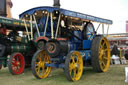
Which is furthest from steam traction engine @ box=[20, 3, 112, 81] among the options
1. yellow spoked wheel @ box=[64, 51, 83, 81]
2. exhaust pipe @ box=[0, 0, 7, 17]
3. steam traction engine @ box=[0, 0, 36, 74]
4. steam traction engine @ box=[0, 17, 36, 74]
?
exhaust pipe @ box=[0, 0, 7, 17]

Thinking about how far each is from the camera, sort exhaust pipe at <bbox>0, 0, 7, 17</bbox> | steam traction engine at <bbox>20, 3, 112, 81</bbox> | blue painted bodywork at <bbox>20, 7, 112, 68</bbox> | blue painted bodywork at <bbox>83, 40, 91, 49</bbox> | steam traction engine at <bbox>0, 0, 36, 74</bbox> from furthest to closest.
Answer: exhaust pipe at <bbox>0, 0, 7, 17</bbox>
steam traction engine at <bbox>0, 0, 36, 74</bbox>
blue painted bodywork at <bbox>83, 40, 91, 49</bbox>
blue painted bodywork at <bbox>20, 7, 112, 68</bbox>
steam traction engine at <bbox>20, 3, 112, 81</bbox>

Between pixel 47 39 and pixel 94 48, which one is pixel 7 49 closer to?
pixel 47 39

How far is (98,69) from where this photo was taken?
18.4 ft

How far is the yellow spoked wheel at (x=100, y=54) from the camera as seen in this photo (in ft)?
18.1

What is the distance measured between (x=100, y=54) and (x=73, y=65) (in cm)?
151

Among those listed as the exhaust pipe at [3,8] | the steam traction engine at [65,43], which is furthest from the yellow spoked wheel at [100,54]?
the exhaust pipe at [3,8]

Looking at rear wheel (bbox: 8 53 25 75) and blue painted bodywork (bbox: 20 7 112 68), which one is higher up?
blue painted bodywork (bbox: 20 7 112 68)

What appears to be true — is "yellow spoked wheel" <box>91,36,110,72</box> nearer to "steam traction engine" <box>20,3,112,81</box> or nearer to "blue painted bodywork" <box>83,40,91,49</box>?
"steam traction engine" <box>20,3,112,81</box>

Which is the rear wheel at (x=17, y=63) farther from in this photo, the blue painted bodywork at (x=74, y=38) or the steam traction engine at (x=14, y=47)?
the blue painted bodywork at (x=74, y=38)

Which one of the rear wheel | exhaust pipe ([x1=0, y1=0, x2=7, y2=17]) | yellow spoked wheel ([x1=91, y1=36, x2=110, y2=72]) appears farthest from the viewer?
exhaust pipe ([x1=0, y1=0, x2=7, y2=17])

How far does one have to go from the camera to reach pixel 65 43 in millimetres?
5191

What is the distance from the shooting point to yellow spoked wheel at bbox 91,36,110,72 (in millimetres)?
5523

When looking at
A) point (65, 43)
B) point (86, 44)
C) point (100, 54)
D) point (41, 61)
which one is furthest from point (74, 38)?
point (41, 61)

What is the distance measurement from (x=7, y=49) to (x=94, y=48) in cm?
324
